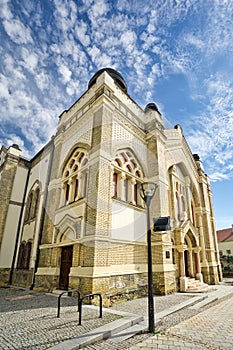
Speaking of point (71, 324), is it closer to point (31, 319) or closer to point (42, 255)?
point (31, 319)

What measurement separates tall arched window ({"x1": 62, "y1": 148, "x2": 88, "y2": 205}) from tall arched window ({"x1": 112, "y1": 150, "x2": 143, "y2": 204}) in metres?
1.62

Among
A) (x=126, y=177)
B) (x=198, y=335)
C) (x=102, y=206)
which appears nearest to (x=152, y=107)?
(x=126, y=177)

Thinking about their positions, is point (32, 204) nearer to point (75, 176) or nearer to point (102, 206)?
point (75, 176)

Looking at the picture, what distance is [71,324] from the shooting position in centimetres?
501

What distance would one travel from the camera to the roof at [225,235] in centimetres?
3516

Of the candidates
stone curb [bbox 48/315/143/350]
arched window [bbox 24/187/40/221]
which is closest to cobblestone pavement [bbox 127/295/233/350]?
stone curb [bbox 48/315/143/350]

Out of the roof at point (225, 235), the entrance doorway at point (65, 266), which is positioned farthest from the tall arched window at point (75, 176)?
the roof at point (225, 235)

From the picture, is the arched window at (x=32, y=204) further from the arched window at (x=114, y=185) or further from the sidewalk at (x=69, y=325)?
the sidewalk at (x=69, y=325)

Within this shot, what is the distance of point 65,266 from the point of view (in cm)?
1004

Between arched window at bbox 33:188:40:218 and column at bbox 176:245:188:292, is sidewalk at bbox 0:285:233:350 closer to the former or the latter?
column at bbox 176:245:188:292

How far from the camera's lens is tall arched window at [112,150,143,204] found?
10.6 meters

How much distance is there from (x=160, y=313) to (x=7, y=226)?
13.1 metres

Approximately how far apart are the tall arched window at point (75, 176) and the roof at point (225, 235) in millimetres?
32928

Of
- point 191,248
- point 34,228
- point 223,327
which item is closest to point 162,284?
point 223,327
